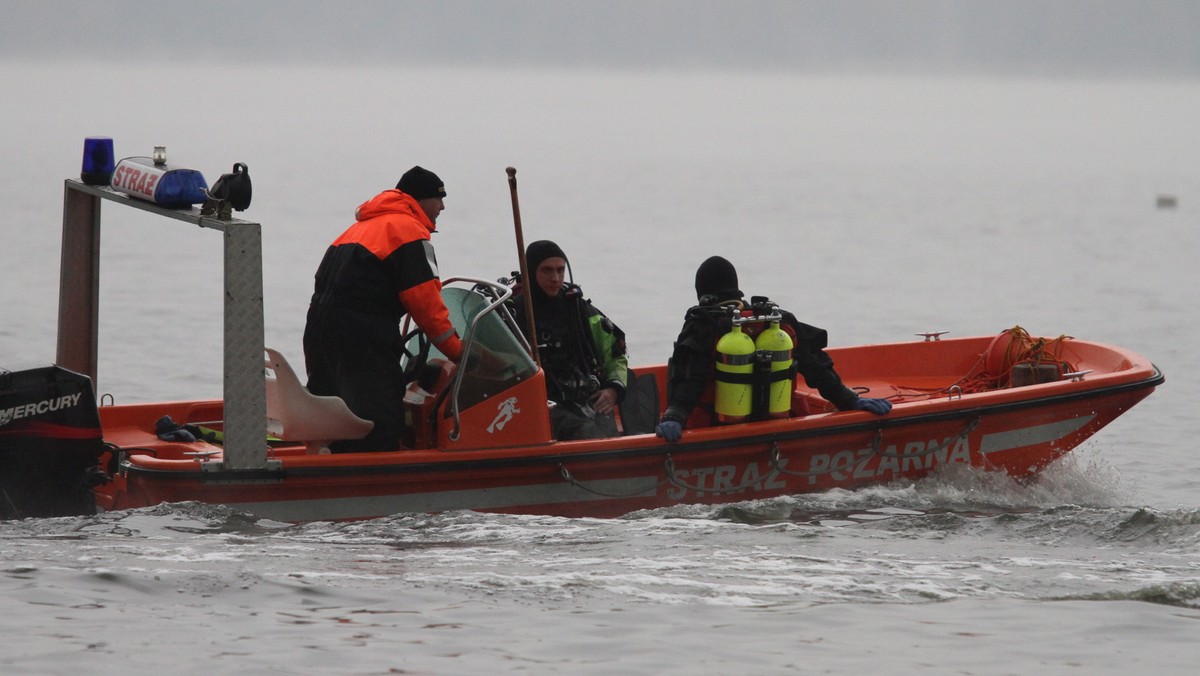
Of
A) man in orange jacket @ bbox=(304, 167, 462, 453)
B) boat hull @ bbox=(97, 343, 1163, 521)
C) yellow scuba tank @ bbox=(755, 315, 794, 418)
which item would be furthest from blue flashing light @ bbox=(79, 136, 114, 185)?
yellow scuba tank @ bbox=(755, 315, 794, 418)

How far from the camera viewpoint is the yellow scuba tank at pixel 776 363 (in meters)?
7.34

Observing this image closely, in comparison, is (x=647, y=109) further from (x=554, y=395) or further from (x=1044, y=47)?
(x=554, y=395)

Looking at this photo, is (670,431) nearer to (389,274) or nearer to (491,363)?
(491,363)

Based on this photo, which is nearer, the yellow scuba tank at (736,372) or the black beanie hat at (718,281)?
the yellow scuba tank at (736,372)

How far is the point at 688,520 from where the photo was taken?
7.16m

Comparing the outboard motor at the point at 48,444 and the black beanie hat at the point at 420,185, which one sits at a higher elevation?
the black beanie hat at the point at 420,185

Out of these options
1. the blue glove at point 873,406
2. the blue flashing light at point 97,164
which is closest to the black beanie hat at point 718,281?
the blue glove at point 873,406

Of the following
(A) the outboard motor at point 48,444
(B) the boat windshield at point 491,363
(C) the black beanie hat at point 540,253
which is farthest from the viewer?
(C) the black beanie hat at point 540,253

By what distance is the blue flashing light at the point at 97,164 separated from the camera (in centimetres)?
700

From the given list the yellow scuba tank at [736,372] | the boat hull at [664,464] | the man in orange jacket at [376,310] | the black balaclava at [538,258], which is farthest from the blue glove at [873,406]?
the man in orange jacket at [376,310]

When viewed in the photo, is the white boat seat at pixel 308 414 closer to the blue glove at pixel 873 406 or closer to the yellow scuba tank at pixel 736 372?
the yellow scuba tank at pixel 736 372

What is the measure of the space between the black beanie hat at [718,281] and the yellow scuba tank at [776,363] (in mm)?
301

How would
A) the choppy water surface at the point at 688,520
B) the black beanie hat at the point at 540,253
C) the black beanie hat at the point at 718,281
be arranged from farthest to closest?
1. the black beanie hat at the point at 718,281
2. the black beanie hat at the point at 540,253
3. the choppy water surface at the point at 688,520

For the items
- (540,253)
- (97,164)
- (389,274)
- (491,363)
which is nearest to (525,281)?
(491,363)
